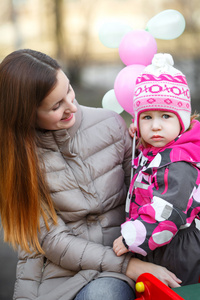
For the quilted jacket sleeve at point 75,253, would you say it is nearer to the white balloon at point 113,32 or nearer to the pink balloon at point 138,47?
the pink balloon at point 138,47

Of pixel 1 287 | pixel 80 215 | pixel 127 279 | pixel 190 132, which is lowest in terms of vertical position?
pixel 1 287

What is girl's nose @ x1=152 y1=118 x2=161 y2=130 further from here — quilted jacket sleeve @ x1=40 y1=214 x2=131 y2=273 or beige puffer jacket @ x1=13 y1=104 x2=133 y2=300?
quilted jacket sleeve @ x1=40 y1=214 x2=131 y2=273

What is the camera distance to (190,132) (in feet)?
5.18

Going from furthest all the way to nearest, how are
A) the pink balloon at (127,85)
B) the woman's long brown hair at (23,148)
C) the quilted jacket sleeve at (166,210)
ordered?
the pink balloon at (127,85), the woman's long brown hair at (23,148), the quilted jacket sleeve at (166,210)

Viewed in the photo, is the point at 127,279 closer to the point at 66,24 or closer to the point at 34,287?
the point at 34,287

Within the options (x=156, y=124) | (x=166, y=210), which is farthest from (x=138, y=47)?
(x=166, y=210)

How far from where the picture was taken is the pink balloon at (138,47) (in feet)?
6.17

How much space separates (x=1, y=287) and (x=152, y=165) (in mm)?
1684

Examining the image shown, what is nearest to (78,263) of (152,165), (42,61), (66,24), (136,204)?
(136,204)

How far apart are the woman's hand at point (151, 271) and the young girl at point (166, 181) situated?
1.8 inches

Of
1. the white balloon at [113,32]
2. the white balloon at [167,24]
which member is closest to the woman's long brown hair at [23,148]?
the white balloon at [113,32]

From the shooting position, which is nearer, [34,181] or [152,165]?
[152,165]

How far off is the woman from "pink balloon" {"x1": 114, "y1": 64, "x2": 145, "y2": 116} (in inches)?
4.9

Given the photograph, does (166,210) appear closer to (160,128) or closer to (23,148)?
(160,128)
